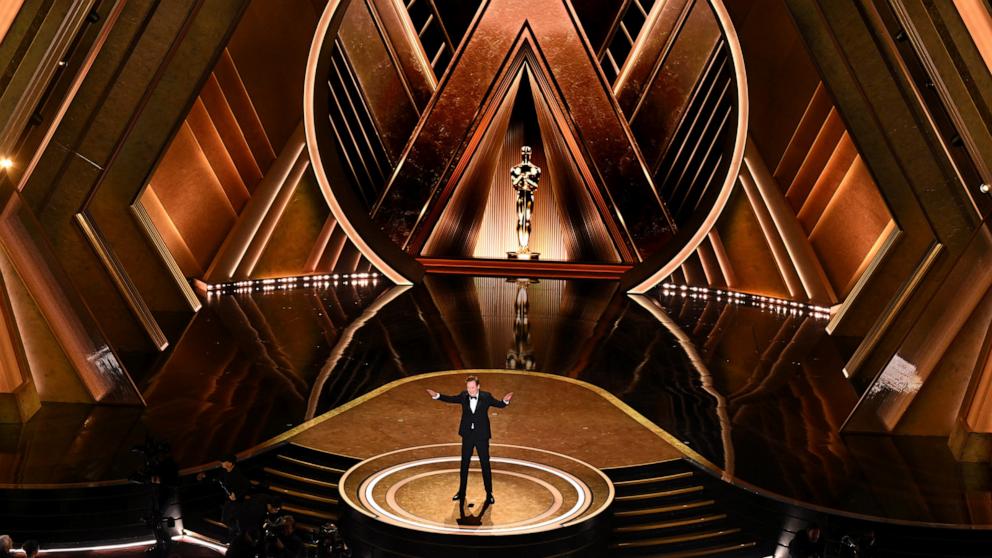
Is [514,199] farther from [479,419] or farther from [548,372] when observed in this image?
[479,419]

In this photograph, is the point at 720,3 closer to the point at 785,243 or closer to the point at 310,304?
the point at 785,243

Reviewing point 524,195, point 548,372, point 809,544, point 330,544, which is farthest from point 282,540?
point 524,195

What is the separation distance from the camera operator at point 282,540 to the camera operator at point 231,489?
27cm

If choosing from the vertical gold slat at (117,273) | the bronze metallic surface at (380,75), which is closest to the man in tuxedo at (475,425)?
the vertical gold slat at (117,273)

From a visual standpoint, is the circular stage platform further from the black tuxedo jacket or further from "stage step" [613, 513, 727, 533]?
the black tuxedo jacket

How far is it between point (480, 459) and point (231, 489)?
5.16 ft

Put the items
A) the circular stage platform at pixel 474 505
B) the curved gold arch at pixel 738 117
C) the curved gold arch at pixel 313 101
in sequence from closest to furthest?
the circular stage platform at pixel 474 505, the curved gold arch at pixel 738 117, the curved gold arch at pixel 313 101

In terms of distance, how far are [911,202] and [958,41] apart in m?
4.67

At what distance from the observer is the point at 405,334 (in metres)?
11.0

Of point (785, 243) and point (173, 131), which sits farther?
point (785, 243)

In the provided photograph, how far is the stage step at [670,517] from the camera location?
5.66 metres

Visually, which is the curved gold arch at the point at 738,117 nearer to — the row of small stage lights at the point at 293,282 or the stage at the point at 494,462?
the stage at the point at 494,462

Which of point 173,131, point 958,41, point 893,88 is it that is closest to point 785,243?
point 893,88

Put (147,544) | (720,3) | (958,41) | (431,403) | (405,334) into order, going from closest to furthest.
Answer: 1. (147,544)
2. (958,41)
3. (431,403)
4. (405,334)
5. (720,3)
